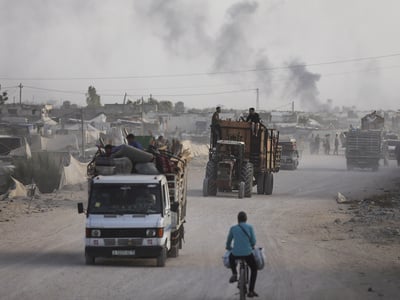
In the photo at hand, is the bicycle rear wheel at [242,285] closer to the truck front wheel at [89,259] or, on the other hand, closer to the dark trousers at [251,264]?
the dark trousers at [251,264]

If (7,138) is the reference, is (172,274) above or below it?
below

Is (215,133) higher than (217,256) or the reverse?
higher

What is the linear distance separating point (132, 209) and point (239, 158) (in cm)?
1728

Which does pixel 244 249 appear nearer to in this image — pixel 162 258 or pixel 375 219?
pixel 162 258

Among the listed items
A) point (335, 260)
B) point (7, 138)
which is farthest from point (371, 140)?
point (335, 260)

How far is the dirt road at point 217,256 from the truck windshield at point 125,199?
115cm

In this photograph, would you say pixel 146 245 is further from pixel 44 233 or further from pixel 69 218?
pixel 69 218

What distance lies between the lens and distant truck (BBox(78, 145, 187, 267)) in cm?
1551

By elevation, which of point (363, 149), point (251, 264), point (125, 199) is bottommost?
point (251, 264)

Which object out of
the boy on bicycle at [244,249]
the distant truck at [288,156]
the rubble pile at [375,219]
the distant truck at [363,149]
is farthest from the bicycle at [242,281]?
the distant truck at [363,149]

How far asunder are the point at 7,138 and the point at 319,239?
78.6ft

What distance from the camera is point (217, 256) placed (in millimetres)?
17781

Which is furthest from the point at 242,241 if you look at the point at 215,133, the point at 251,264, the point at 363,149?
the point at 363,149

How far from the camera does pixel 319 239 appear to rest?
21.3 metres
